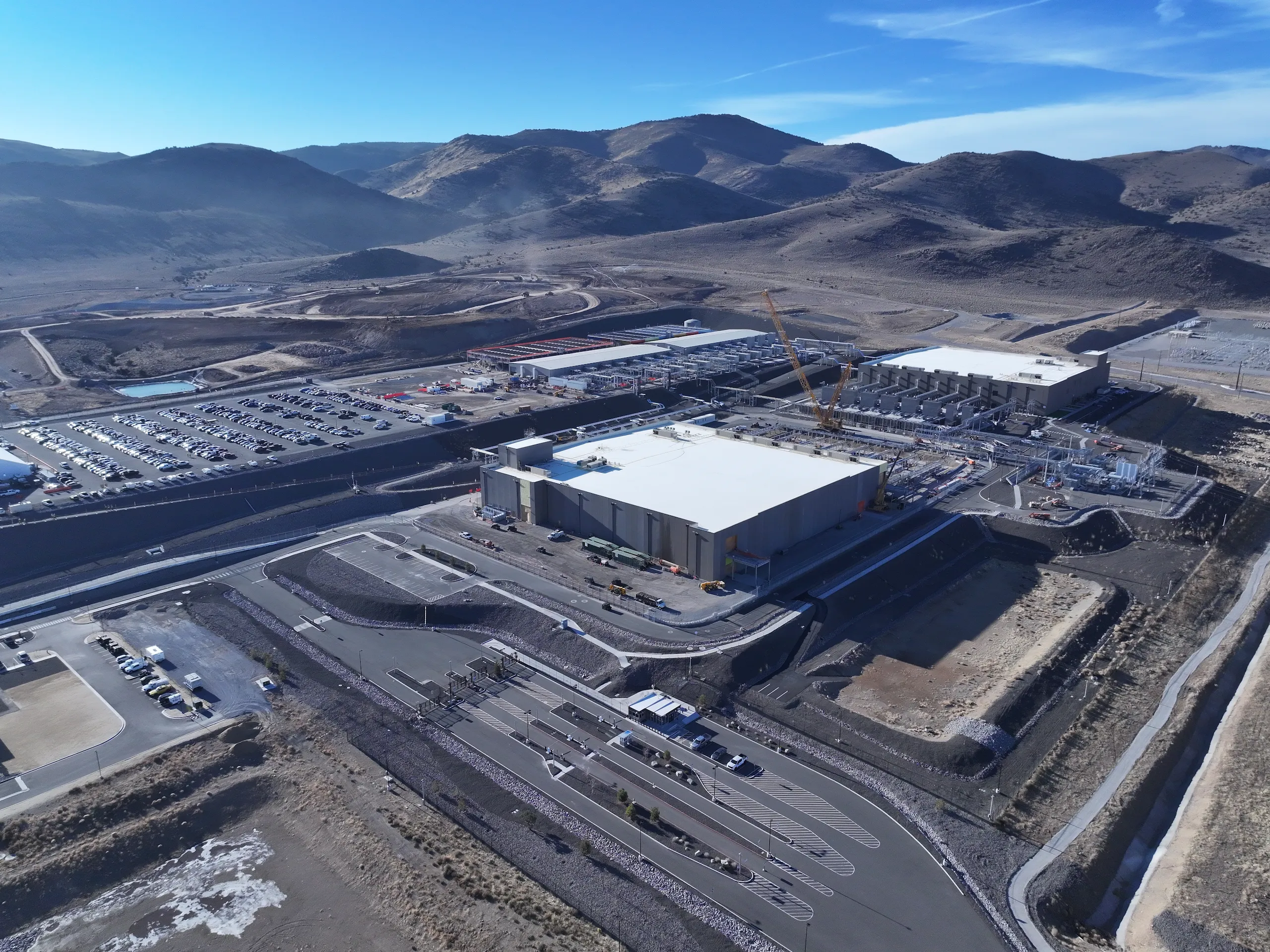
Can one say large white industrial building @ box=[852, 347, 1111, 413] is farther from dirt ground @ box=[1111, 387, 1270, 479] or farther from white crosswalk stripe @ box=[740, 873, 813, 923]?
white crosswalk stripe @ box=[740, 873, 813, 923]

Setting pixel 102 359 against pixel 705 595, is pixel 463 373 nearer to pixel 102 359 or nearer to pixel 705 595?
pixel 102 359

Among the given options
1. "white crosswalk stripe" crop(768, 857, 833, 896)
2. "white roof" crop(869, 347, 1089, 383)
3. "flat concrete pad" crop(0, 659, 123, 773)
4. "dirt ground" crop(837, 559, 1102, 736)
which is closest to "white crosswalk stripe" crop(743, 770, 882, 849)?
"white crosswalk stripe" crop(768, 857, 833, 896)

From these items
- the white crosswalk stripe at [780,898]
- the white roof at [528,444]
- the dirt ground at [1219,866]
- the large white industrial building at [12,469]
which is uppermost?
the white roof at [528,444]

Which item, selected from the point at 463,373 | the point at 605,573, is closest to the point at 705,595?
the point at 605,573

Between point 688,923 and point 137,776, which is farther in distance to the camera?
point 137,776

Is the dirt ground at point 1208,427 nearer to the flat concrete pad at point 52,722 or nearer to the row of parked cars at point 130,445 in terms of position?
the flat concrete pad at point 52,722

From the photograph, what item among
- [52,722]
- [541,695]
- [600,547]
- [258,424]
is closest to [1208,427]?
[600,547]

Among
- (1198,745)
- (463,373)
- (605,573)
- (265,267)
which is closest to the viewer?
(1198,745)

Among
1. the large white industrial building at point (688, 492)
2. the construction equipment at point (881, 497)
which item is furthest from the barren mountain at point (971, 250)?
the large white industrial building at point (688, 492)
